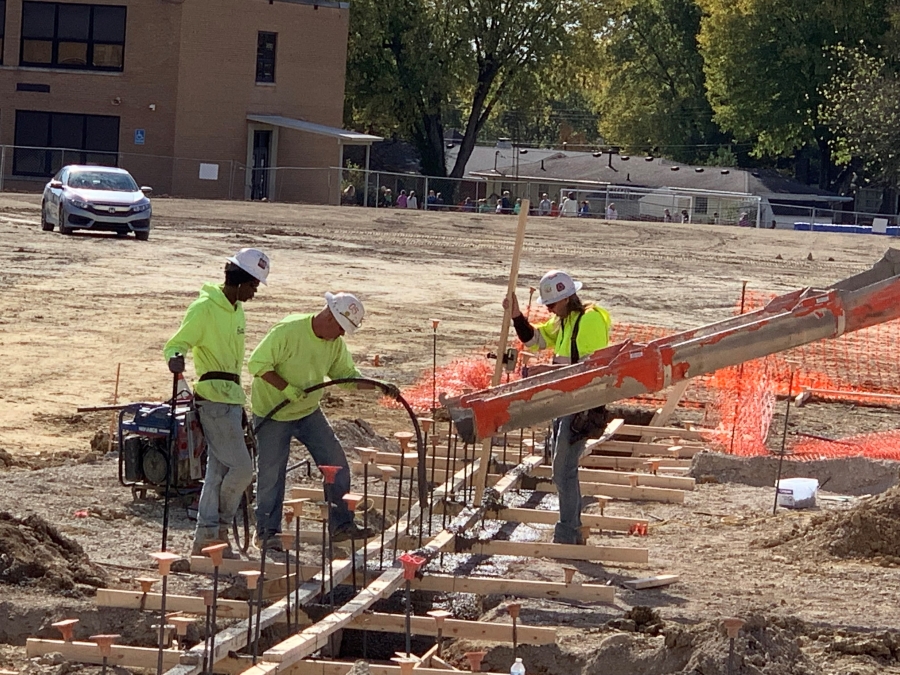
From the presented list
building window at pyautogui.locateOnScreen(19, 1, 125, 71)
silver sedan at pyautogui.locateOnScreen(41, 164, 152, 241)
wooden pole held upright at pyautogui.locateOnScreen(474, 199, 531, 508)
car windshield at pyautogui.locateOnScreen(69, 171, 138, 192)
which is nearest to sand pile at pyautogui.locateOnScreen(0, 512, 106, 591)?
wooden pole held upright at pyautogui.locateOnScreen(474, 199, 531, 508)

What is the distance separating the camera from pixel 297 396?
29.8 ft

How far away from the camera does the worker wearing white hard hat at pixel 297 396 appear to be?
8969mm

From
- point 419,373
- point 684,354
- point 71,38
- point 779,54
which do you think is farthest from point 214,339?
point 779,54

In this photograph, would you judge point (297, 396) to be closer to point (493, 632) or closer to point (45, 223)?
point (493, 632)

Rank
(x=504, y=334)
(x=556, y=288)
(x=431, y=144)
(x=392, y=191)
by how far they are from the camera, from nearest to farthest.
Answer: (x=556, y=288) < (x=504, y=334) < (x=392, y=191) < (x=431, y=144)

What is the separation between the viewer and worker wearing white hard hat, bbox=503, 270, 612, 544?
31.9 ft

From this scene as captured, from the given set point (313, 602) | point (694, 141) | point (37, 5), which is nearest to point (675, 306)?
point (313, 602)

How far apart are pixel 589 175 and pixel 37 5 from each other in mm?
27004

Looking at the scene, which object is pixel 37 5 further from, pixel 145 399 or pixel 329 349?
pixel 329 349

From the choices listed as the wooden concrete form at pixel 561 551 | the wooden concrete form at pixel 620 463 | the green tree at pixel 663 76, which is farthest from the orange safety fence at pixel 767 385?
the green tree at pixel 663 76

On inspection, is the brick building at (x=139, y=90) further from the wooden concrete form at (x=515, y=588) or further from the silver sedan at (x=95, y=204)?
the wooden concrete form at (x=515, y=588)

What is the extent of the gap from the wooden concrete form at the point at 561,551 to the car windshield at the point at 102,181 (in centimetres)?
2195

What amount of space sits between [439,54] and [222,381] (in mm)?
48727

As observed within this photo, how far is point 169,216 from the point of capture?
1415 inches
